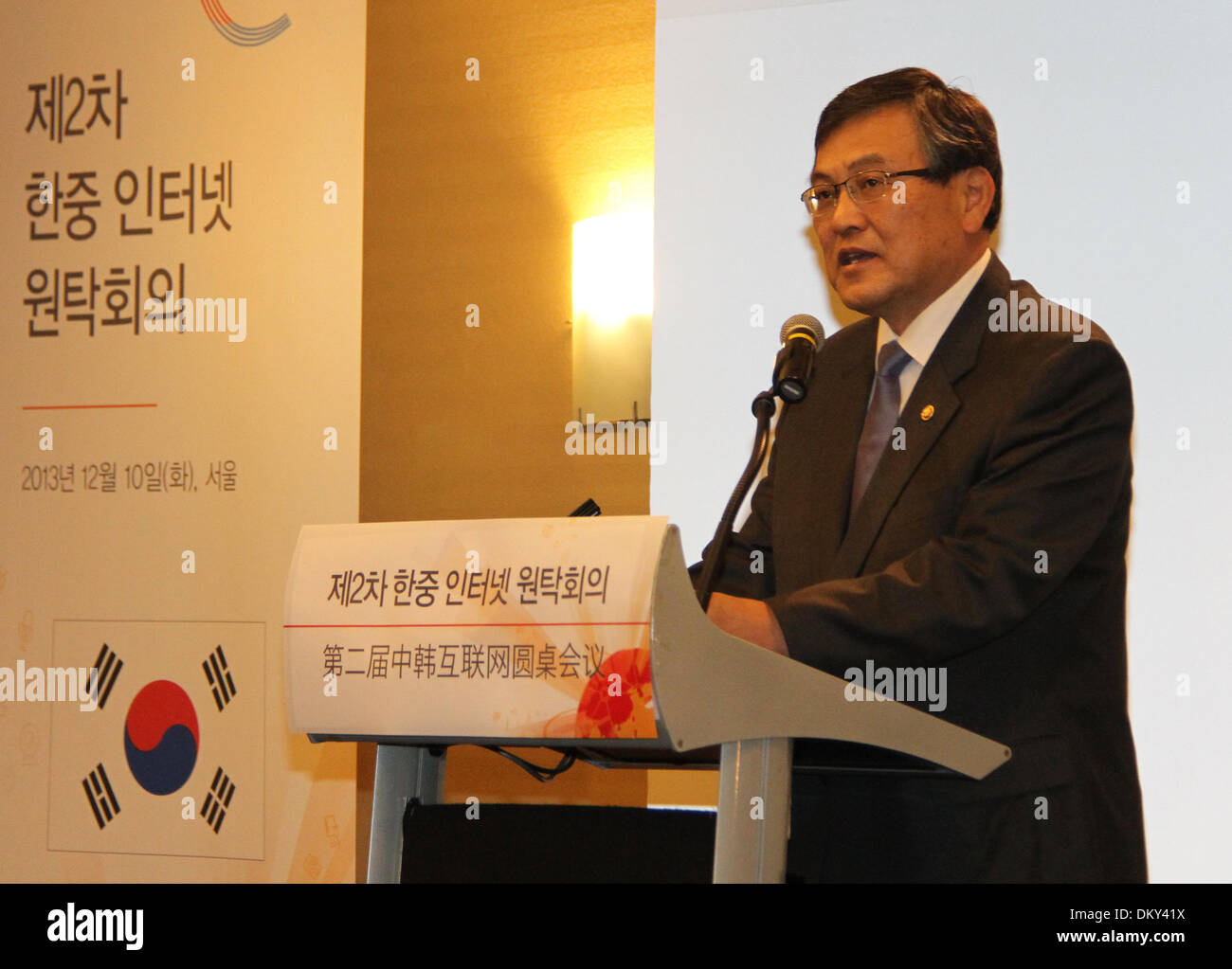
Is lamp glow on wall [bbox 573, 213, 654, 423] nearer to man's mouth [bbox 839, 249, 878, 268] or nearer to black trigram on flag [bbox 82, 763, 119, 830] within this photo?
man's mouth [bbox 839, 249, 878, 268]

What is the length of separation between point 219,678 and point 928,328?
7.11 ft

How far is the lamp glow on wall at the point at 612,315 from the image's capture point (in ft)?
10.2

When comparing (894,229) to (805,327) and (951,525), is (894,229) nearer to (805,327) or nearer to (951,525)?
(805,327)

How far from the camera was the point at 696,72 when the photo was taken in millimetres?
3062

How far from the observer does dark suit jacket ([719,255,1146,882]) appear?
158 centimetres

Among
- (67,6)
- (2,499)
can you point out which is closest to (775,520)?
(2,499)

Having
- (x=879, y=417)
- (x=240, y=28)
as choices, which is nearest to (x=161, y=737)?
(x=240, y=28)

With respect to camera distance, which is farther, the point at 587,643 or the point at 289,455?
the point at 289,455

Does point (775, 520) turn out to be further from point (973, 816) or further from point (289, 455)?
point (289, 455)

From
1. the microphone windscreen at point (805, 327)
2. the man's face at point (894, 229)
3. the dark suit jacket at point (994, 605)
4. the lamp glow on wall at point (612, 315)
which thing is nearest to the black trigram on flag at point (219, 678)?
the lamp glow on wall at point (612, 315)

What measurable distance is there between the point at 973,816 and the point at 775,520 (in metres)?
0.56

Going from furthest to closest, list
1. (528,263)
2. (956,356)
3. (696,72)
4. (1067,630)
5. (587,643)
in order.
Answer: (528,263) < (696,72) < (956,356) < (1067,630) < (587,643)

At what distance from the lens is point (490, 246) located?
3326mm

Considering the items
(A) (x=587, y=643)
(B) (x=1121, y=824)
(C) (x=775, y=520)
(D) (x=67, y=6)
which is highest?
(D) (x=67, y=6)
